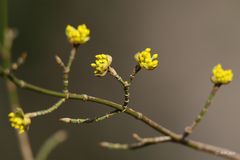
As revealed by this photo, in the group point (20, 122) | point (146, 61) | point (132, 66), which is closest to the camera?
point (20, 122)

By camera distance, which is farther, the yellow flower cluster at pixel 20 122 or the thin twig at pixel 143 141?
the thin twig at pixel 143 141

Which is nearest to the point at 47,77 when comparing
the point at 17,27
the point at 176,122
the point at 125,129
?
the point at 17,27

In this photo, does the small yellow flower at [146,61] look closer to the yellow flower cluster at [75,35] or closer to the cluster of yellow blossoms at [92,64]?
the cluster of yellow blossoms at [92,64]

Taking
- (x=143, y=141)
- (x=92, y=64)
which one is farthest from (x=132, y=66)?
(x=92, y=64)

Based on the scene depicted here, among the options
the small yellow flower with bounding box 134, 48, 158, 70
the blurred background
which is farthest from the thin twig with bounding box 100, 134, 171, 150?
the blurred background

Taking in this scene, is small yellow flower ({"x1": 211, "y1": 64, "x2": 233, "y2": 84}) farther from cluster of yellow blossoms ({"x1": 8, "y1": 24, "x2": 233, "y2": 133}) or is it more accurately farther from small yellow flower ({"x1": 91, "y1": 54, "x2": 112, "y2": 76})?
small yellow flower ({"x1": 91, "y1": 54, "x2": 112, "y2": 76})

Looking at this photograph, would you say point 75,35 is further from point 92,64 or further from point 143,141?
point 143,141

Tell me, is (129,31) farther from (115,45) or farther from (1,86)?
(1,86)

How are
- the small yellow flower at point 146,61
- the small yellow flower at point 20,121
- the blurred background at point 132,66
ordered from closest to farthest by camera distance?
1. the small yellow flower at point 20,121
2. the small yellow flower at point 146,61
3. the blurred background at point 132,66

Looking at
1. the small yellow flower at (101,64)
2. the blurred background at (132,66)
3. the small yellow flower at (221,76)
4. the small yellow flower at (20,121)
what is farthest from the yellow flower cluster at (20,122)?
the blurred background at (132,66)
